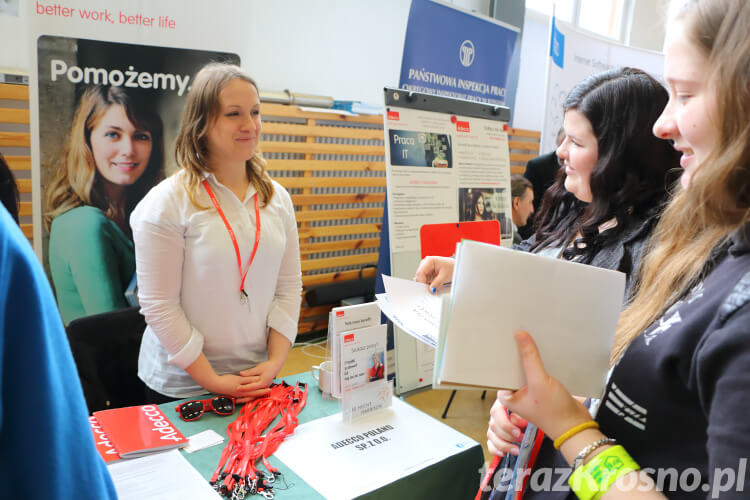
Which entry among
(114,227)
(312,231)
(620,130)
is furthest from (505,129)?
(114,227)

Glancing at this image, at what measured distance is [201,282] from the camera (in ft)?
5.28

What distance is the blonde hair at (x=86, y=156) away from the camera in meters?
2.26

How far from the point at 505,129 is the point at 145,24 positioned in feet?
6.84

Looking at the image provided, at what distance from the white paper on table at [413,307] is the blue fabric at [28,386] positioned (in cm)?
58

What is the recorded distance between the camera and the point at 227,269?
162cm

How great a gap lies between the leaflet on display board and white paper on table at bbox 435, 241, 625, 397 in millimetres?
1829

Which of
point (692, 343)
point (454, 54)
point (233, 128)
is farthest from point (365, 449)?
point (454, 54)

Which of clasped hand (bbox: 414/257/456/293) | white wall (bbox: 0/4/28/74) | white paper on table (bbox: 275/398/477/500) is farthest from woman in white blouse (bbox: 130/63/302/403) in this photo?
white wall (bbox: 0/4/28/74)

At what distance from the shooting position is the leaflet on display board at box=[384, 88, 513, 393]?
2.63 metres

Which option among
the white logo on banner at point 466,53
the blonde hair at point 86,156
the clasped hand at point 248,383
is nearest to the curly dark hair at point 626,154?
the clasped hand at point 248,383

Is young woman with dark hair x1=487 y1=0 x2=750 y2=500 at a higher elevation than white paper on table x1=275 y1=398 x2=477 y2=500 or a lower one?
higher

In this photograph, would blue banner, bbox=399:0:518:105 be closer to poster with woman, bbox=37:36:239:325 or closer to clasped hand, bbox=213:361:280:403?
poster with woman, bbox=37:36:239:325

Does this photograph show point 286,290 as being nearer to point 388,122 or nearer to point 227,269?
point 227,269

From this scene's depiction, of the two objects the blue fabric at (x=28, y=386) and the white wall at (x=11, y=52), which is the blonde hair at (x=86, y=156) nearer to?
the white wall at (x=11, y=52)
